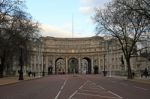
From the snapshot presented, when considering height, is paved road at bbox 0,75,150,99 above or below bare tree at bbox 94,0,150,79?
below

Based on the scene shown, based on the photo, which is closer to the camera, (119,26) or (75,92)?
(75,92)

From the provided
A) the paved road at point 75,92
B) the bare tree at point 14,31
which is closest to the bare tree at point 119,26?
the bare tree at point 14,31

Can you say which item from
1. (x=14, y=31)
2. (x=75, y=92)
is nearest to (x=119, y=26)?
(x=14, y=31)

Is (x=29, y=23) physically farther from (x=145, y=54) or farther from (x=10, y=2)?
(x=145, y=54)

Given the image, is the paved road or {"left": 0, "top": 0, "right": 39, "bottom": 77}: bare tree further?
{"left": 0, "top": 0, "right": 39, "bottom": 77}: bare tree

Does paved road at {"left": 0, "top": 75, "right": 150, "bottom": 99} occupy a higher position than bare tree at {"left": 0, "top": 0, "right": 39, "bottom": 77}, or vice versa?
bare tree at {"left": 0, "top": 0, "right": 39, "bottom": 77}

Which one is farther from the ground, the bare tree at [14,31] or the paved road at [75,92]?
the bare tree at [14,31]

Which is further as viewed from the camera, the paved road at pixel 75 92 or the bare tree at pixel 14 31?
the bare tree at pixel 14 31

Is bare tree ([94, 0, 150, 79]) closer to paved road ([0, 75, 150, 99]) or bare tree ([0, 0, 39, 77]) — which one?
bare tree ([0, 0, 39, 77])

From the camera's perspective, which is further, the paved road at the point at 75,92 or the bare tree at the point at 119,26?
the bare tree at the point at 119,26

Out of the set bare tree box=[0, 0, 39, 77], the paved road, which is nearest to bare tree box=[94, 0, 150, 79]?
bare tree box=[0, 0, 39, 77]

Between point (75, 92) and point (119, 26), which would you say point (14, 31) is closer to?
point (119, 26)

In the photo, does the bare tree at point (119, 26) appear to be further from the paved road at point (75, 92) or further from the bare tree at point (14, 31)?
the paved road at point (75, 92)

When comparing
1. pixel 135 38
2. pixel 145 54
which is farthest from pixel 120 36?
pixel 145 54
